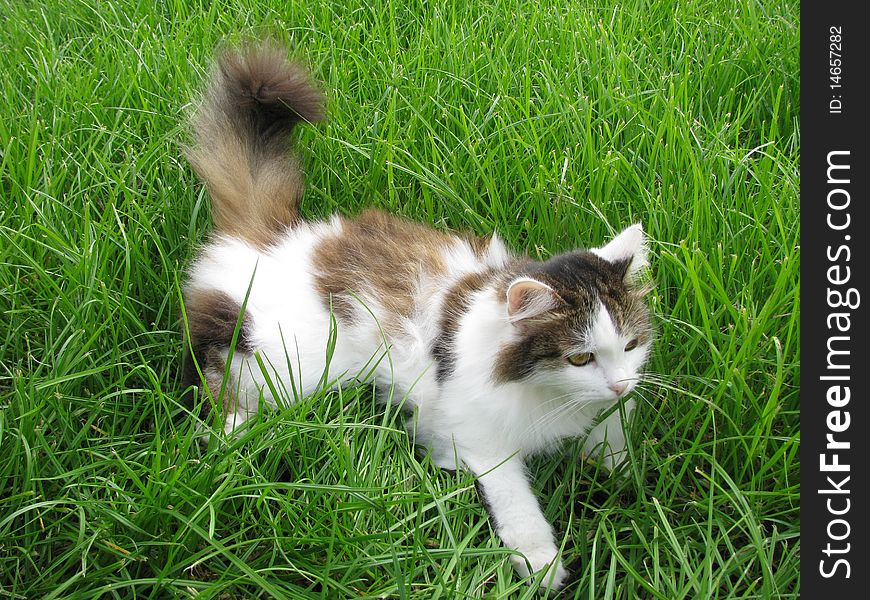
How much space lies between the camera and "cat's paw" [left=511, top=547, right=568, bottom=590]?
2.12 metres

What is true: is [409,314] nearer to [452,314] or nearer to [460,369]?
[452,314]

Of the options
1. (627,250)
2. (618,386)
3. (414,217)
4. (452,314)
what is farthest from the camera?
(414,217)

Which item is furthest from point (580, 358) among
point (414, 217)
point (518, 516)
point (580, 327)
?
point (414, 217)

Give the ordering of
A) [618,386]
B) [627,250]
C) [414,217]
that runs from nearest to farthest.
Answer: [618,386] < [627,250] < [414,217]

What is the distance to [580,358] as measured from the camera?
86.6 inches

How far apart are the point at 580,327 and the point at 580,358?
9 cm

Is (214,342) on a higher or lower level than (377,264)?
lower

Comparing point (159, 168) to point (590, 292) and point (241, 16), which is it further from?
point (590, 292)

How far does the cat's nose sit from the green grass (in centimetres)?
18

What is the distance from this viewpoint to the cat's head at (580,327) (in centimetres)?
216

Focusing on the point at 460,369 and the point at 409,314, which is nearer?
the point at 460,369

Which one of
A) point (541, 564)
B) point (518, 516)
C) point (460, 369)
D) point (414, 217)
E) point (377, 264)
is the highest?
point (414, 217)
